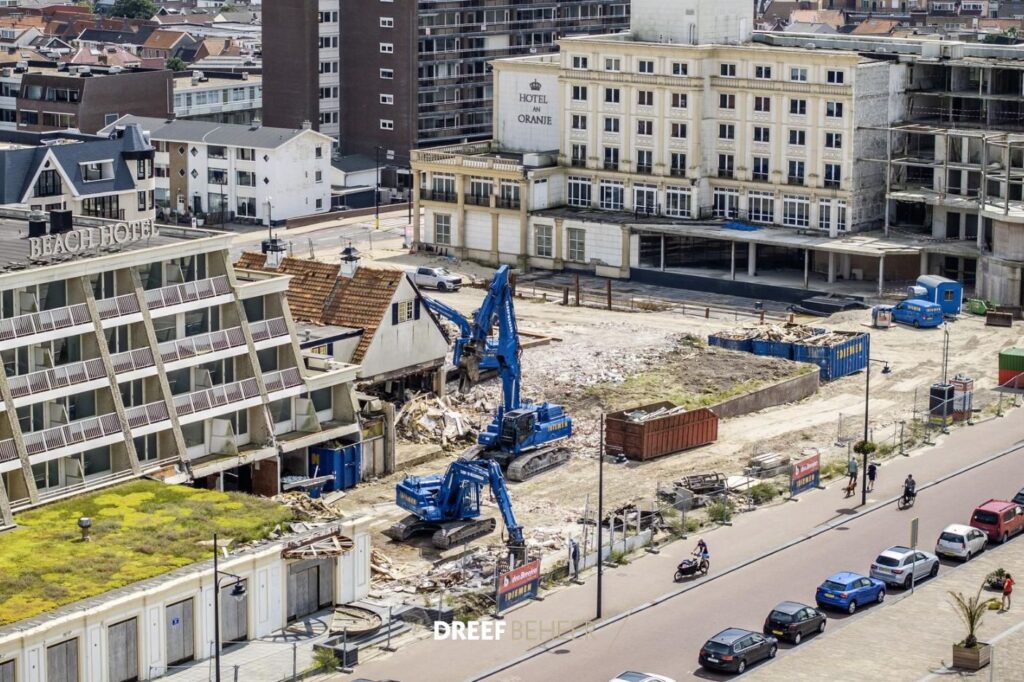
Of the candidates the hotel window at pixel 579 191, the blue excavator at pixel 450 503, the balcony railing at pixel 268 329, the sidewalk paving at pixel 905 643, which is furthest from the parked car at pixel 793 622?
the hotel window at pixel 579 191

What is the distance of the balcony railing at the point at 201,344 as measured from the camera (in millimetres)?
84438

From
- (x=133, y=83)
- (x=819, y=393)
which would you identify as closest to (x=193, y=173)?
(x=133, y=83)

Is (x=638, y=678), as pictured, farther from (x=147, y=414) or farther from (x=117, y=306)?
(x=117, y=306)

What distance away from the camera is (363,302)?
99.8 metres

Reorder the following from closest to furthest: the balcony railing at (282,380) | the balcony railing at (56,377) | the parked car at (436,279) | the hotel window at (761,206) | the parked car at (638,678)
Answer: the parked car at (638,678) < the balcony railing at (56,377) < the balcony railing at (282,380) < the parked car at (436,279) < the hotel window at (761,206)

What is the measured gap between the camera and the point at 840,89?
141 m

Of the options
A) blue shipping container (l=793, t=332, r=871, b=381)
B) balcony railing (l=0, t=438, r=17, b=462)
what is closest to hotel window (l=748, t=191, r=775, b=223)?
blue shipping container (l=793, t=332, r=871, b=381)

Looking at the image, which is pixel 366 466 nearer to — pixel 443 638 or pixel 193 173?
Answer: pixel 443 638

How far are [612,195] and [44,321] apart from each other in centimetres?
7685

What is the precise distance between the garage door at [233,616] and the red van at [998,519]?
30.4 metres

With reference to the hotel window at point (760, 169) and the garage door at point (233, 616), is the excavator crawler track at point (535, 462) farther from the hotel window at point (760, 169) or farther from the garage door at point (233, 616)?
the hotel window at point (760, 169)

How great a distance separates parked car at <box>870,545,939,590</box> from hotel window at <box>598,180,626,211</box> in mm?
74582

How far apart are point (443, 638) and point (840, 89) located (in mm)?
78408

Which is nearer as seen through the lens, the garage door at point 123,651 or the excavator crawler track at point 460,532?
the garage door at point 123,651
